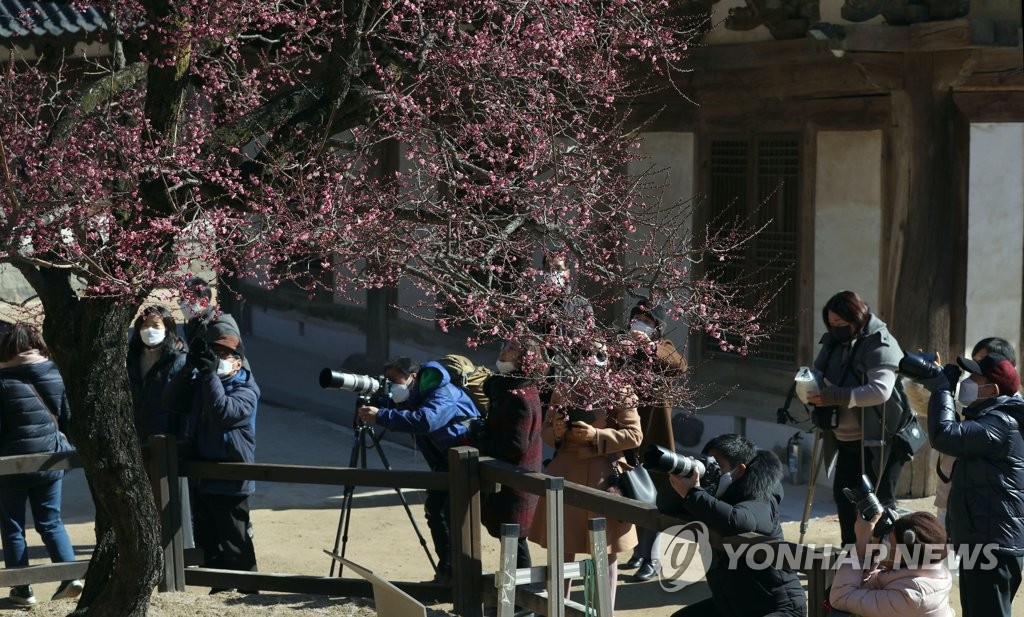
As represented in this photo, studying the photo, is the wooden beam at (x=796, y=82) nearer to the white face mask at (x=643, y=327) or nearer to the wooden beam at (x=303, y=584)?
the white face mask at (x=643, y=327)

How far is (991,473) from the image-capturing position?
254 inches

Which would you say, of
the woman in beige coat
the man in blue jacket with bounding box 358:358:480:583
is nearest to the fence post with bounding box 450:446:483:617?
the woman in beige coat

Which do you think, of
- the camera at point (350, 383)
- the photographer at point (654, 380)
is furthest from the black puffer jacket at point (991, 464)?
the camera at point (350, 383)

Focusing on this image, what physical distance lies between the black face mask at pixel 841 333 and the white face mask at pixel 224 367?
349 centimetres

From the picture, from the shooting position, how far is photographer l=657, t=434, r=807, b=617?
560cm

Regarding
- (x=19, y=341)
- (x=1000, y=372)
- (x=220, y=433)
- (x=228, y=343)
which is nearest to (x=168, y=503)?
(x=220, y=433)

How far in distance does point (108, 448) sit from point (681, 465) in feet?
9.04

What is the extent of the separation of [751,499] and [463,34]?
2.77 m

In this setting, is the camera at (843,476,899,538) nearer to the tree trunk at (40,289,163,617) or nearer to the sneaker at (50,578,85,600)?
the tree trunk at (40,289,163,617)

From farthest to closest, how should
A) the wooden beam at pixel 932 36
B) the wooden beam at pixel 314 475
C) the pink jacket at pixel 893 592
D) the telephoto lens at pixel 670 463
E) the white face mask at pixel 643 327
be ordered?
the wooden beam at pixel 932 36 < the white face mask at pixel 643 327 < the wooden beam at pixel 314 475 < the telephoto lens at pixel 670 463 < the pink jacket at pixel 893 592

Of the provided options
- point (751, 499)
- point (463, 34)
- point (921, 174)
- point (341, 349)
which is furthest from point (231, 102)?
point (341, 349)

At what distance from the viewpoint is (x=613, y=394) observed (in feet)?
22.1

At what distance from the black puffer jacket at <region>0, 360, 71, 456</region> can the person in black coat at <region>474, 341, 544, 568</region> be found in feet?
8.32

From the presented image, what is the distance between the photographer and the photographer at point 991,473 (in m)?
6.40
